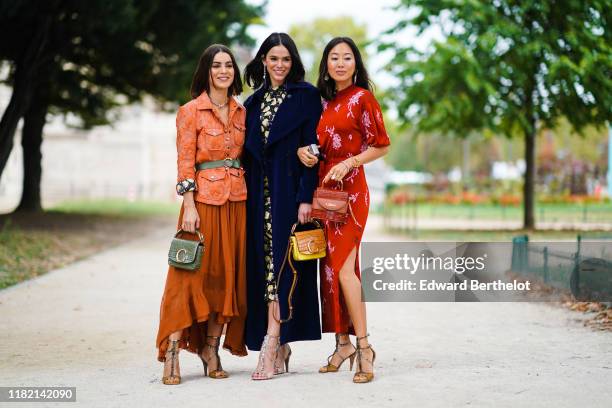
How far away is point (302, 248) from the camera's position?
605 centimetres

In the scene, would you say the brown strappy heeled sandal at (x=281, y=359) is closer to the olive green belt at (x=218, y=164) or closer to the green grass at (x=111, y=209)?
the olive green belt at (x=218, y=164)

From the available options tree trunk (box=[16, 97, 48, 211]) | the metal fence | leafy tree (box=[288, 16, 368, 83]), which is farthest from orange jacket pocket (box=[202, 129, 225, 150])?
leafy tree (box=[288, 16, 368, 83])

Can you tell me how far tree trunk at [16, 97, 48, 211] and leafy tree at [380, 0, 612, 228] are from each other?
10.1 metres

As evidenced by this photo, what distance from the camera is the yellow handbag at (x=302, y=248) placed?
6.05 metres

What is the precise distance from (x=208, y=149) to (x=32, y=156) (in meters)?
20.8

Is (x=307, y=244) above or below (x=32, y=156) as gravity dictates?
below

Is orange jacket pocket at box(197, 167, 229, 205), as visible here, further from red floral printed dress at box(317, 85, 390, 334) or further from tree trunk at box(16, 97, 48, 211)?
tree trunk at box(16, 97, 48, 211)

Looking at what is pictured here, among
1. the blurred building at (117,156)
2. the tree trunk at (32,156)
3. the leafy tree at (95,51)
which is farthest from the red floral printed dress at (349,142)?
the blurred building at (117,156)

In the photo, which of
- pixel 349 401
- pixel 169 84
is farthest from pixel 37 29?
pixel 349 401

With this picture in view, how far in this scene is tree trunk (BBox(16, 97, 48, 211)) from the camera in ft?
82.9

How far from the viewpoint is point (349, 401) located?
5.50 meters

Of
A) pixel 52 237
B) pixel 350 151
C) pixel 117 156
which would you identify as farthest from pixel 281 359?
pixel 117 156

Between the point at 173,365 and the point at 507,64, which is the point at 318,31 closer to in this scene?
the point at 507,64

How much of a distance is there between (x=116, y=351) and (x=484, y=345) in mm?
3032
